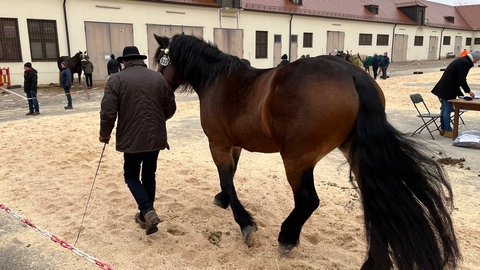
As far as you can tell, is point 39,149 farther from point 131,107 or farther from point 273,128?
point 273,128

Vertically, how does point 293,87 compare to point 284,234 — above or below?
above

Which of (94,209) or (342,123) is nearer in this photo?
(342,123)

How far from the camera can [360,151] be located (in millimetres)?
2688

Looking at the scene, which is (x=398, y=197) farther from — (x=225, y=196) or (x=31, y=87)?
(x=31, y=87)

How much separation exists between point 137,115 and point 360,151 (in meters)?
1.90

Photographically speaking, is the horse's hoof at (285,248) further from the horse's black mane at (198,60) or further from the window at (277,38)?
the window at (277,38)

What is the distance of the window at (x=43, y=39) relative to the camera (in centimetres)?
1758

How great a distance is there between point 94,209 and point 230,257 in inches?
72.3

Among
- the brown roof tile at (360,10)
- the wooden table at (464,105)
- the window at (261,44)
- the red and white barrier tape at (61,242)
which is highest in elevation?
the brown roof tile at (360,10)

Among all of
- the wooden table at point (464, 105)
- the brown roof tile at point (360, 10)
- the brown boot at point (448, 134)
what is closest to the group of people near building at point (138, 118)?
the wooden table at point (464, 105)

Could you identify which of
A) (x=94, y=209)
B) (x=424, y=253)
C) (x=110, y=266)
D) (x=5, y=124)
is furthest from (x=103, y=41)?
(x=424, y=253)

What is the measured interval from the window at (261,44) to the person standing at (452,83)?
64.9 feet

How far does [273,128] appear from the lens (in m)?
3.00

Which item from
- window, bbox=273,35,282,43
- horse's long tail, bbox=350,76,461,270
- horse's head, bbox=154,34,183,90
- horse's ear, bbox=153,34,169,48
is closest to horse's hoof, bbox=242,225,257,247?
horse's long tail, bbox=350,76,461,270
